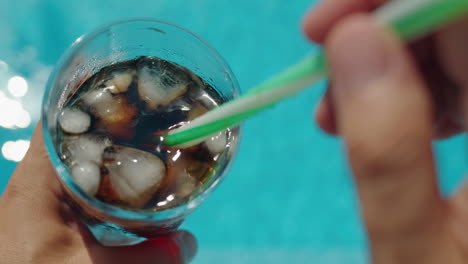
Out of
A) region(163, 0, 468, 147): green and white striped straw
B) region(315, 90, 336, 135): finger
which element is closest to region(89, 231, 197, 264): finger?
region(163, 0, 468, 147): green and white striped straw

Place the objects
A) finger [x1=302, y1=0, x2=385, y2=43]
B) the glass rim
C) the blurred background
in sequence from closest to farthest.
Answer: finger [x1=302, y1=0, x2=385, y2=43] → the glass rim → the blurred background

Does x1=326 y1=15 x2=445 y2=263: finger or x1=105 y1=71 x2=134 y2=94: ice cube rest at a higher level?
x1=105 y1=71 x2=134 y2=94: ice cube

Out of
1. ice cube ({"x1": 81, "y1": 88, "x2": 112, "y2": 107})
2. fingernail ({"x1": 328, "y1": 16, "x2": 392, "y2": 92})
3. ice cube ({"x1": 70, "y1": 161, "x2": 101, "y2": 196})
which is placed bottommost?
fingernail ({"x1": 328, "y1": 16, "x2": 392, "y2": 92})

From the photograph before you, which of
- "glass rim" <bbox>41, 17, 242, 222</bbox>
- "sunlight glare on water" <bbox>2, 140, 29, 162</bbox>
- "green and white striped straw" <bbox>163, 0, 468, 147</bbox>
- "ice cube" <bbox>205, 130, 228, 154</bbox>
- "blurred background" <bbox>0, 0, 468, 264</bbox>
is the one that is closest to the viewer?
"green and white striped straw" <bbox>163, 0, 468, 147</bbox>

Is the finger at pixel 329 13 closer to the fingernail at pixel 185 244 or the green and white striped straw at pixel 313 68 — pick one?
the green and white striped straw at pixel 313 68

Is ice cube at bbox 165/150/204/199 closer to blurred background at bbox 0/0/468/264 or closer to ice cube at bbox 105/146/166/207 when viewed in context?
ice cube at bbox 105/146/166/207

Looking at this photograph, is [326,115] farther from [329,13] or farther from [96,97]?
[96,97]

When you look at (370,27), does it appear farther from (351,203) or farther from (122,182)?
(351,203)

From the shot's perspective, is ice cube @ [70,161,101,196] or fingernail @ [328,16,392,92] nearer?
fingernail @ [328,16,392,92]
